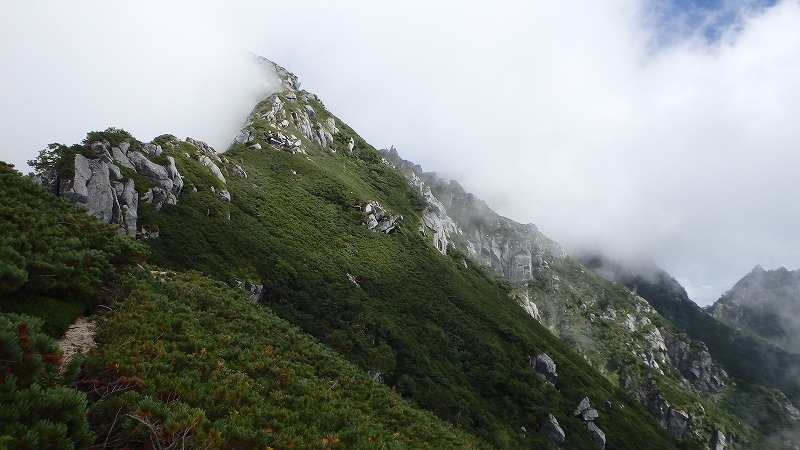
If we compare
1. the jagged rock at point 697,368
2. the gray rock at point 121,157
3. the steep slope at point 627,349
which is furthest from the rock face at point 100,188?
the jagged rock at point 697,368

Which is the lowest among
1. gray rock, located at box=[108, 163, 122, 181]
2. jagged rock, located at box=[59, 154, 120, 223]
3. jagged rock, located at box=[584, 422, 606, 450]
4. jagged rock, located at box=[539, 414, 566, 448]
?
jagged rock, located at box=[539, 414, 566, 448]

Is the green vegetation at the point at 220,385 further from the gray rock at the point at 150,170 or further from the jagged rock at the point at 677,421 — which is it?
the jagged rock at the point at 677,421

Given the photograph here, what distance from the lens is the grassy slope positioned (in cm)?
4085

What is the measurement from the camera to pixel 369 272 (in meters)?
59.6

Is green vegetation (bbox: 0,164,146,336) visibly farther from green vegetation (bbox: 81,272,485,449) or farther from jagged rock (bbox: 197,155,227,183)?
jagged rock (bbox: 197,155,227,183)

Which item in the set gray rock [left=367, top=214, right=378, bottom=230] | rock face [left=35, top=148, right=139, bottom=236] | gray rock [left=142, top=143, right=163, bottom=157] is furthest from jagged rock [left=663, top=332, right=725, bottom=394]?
rock face [left=35, top=148, right=139, bottom=236]

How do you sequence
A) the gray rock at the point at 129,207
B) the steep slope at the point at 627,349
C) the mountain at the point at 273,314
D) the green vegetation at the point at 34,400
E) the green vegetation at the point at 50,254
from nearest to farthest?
1. the green vegetation at the point at 34,400
2. the mountain at the point at 273,314
3. the green vegetation at the point at 50,254
4. the gray rock at the point at 129,207
5. the steep slope at the point at 627,349

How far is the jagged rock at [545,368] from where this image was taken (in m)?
60.1

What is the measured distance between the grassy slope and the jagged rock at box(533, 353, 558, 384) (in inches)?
48.3

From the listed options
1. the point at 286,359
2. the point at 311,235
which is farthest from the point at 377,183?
the point at 286,359

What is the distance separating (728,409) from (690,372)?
70.5 feet

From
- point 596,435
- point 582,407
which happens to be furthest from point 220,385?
point 582,407

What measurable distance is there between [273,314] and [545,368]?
4582 centimetres

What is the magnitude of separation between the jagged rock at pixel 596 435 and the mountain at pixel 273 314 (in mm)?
249
